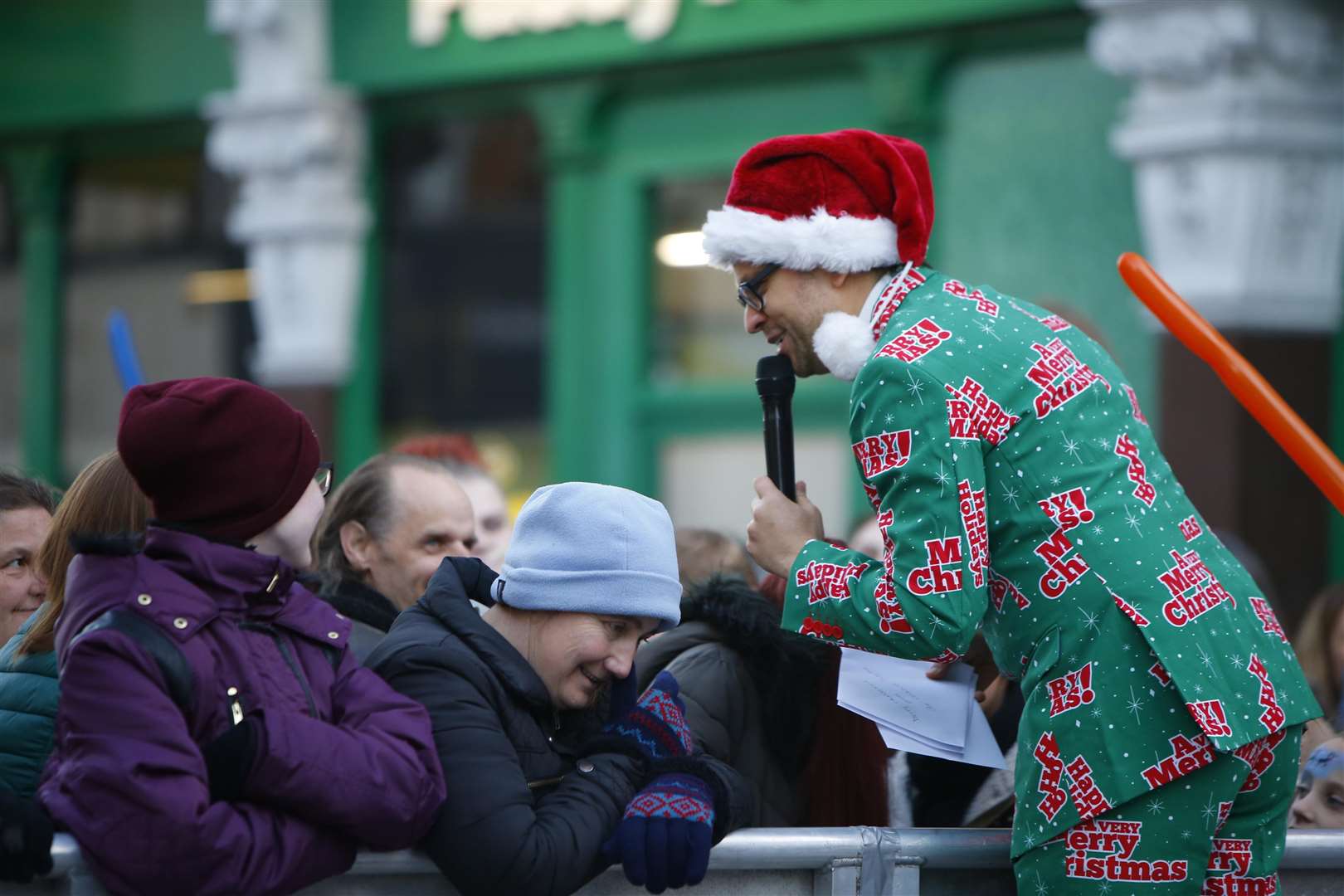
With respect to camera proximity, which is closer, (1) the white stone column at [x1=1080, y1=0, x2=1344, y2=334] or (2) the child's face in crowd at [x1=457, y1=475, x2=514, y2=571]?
(2) the child's face in crowd at [x1=457, y1=475, x2=514, y2=571]

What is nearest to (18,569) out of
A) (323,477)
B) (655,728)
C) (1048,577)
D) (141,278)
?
(323,477)

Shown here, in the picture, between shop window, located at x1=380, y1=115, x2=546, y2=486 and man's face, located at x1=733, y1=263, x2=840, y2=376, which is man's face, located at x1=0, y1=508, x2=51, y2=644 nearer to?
man's face, located at x1=733, y1=263, x2=840, y2=376

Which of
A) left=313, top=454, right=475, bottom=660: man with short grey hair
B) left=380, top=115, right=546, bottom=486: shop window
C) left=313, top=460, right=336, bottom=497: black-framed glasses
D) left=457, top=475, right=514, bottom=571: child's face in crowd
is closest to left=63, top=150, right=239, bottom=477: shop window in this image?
left=380, top=115, right=546, bottom=486: shop window

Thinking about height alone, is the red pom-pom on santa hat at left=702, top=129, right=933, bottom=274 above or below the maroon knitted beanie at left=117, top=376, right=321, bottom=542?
above

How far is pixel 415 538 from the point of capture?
4.08 meters

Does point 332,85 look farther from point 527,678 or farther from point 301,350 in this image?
point 527,678

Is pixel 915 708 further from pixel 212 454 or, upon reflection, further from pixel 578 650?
pixel 212 454

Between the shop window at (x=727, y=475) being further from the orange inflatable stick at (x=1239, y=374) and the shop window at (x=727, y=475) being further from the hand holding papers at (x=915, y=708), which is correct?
the hand holding papers at (x=915, y=708)

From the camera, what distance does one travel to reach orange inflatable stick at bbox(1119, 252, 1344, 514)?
10.4ft

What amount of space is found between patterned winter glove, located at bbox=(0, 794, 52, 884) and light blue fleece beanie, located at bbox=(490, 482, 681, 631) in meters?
0.74

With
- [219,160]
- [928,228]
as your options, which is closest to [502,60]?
[219,160]

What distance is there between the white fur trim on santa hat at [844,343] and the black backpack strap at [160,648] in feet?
3.49

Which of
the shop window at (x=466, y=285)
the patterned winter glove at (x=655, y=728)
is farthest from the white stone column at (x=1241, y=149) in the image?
the patterned winter glove at (x=655, y=728)

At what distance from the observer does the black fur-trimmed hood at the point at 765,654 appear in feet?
10.6
